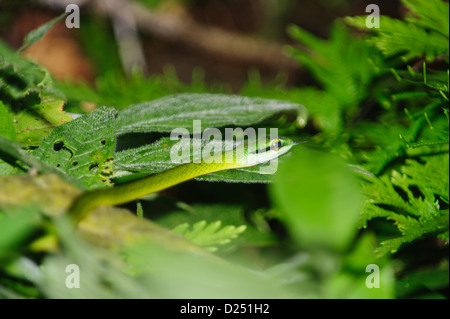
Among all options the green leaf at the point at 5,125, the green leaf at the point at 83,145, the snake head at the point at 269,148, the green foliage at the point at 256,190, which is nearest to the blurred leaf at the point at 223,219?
the green foliage at the point at 256,190

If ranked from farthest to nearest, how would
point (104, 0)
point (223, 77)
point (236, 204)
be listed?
point (223, 77)
point (104, 0)
point (236, 204)

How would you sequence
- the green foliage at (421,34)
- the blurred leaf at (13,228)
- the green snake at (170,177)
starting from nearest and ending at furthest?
1. the blurred leaf at (13,228)
2. the green snake at (170,177)
3. the green foliage at (421,34)

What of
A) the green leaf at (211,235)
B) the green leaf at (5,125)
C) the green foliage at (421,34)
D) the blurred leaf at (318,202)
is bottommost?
the blurred leaf at (318,202)

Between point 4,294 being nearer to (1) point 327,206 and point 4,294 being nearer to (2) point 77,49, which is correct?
(1) point 327,206

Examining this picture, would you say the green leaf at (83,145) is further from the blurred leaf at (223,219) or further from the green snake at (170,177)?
the blurred leaf at (223,219)

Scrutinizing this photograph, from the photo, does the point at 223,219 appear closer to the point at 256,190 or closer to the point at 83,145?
the point at 256,190

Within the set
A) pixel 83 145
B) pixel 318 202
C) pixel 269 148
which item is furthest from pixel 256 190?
pixel 318 202

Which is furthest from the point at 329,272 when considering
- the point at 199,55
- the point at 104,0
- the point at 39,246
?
the point at 199,55
